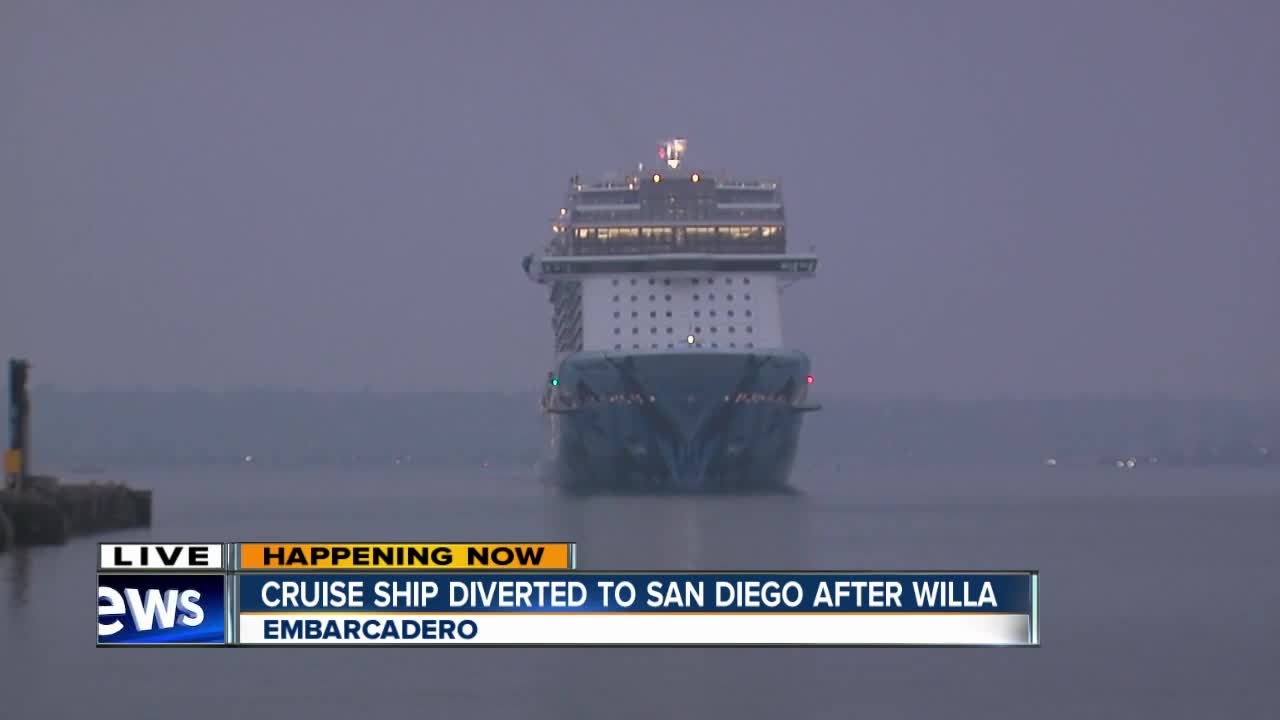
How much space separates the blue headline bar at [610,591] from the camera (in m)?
17.4

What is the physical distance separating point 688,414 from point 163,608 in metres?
61.0

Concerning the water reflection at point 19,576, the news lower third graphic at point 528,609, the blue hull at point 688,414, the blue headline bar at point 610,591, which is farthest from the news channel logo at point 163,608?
the blue hull at point 688,414

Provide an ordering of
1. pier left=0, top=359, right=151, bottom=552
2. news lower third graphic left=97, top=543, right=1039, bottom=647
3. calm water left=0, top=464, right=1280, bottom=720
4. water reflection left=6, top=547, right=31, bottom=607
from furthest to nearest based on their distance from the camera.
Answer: pier left=0, top=359, right=151, bottom=552 < water reflection left=6, top=547, right=31, bottom=607 < calm water left=0, top=464, right=1280, bottom=720 < news lower third graphic left=97, top=543, right=1039, bottom=647

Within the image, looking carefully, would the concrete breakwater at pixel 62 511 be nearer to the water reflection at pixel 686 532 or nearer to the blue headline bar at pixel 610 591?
the water reflection at pixel 686 532

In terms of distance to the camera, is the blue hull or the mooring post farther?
the blue hull

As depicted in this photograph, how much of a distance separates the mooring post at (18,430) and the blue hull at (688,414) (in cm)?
2642

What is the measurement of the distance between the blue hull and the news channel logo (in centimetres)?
6002

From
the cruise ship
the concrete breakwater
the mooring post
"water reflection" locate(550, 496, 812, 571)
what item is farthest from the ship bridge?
the mooring post

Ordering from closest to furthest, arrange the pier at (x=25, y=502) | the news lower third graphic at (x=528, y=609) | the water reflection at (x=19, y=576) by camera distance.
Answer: the news lower third graphic at (x=528, y=609), the water reflection at (x=19, y=576), the pier at (x=25, y=502)

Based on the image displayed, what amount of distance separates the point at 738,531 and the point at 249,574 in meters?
46.4

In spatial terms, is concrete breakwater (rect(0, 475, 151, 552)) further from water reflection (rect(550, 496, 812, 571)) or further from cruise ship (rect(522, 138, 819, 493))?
cruise ship (rect(522, 138, 819, 493))

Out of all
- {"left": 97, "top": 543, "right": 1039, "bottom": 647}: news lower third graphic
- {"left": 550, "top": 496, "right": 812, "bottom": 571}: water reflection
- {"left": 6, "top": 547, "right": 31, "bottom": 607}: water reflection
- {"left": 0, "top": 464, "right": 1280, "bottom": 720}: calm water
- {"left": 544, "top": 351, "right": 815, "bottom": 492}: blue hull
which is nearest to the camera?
{"left": 97, "top": 543, "right": 1039, "bottom": 647}: news lower third graphic

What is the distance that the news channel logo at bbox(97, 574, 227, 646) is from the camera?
17.3 meters

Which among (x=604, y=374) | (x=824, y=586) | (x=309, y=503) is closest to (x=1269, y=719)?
(x=824, y=586)
